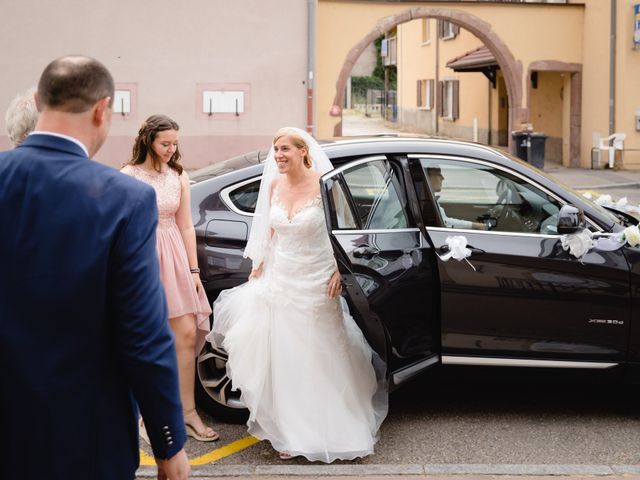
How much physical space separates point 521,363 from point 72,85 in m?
3.76

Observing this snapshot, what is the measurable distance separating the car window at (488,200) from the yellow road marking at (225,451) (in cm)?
172

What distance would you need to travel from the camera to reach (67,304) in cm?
257

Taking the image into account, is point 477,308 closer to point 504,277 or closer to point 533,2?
point 504,277

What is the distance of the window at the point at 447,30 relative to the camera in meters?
36.2

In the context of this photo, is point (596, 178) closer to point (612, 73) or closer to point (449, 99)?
point (612, 73)

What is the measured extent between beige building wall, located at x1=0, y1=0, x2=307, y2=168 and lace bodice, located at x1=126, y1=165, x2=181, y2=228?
1917cm

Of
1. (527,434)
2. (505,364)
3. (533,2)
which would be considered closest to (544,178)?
(505,364)

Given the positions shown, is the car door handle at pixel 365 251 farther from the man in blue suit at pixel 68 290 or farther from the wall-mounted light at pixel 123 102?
the wall-mounted light at pixel 123 102

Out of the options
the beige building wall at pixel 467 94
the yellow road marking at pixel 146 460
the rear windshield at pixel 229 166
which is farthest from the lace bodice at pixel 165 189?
the beige building wall at pixel 467 94

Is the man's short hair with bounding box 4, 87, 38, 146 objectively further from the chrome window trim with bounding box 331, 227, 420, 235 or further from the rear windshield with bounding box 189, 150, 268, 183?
the chrome window trim with bounding box 331, 227, 420, 235

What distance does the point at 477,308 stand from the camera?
221 inches

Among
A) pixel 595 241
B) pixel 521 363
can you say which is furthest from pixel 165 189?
pixel 595 241

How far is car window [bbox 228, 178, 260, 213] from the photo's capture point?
6.00 metres

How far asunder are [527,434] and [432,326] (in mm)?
859
